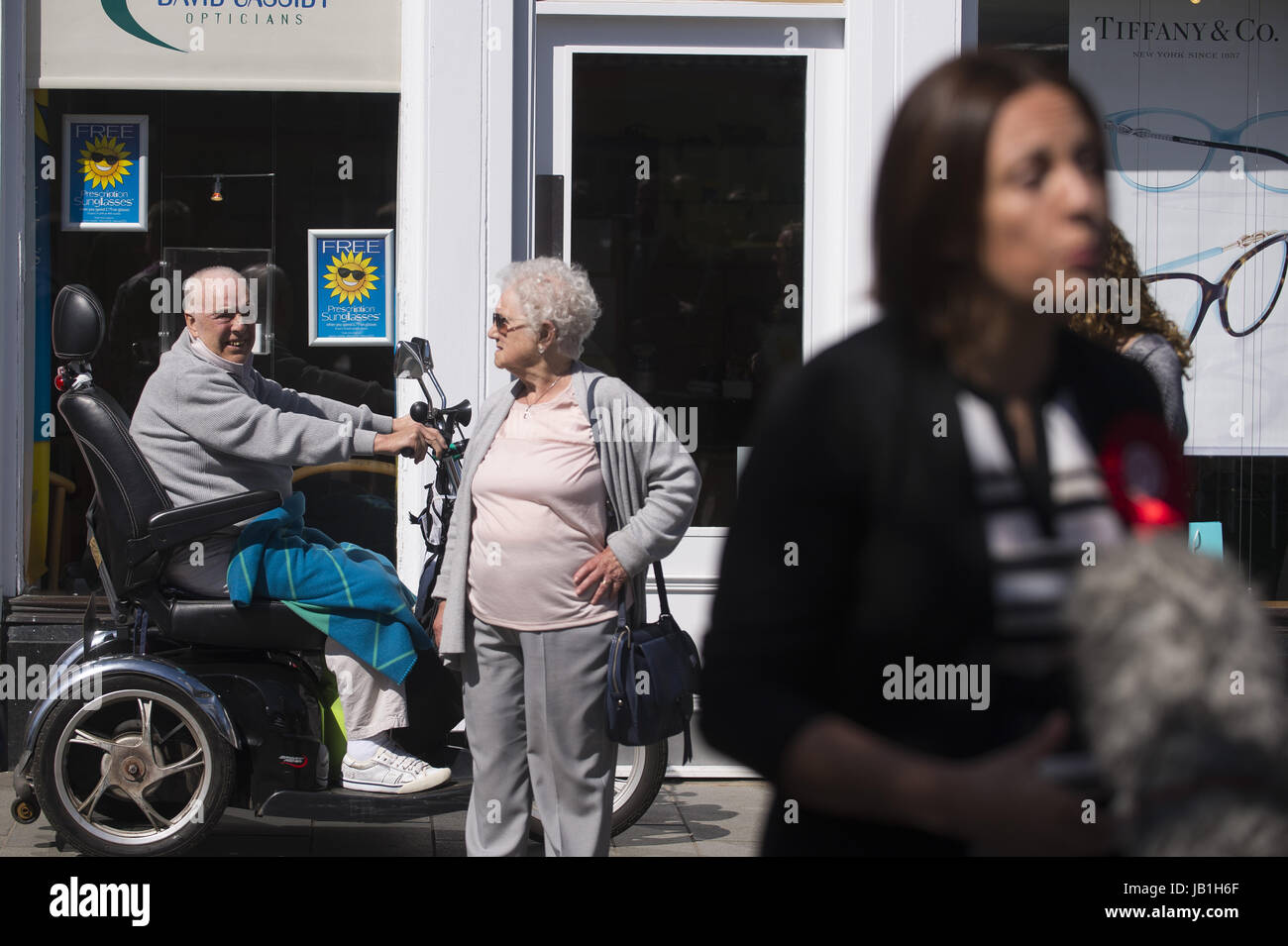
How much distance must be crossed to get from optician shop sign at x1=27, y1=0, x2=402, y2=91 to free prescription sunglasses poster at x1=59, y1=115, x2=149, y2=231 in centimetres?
18

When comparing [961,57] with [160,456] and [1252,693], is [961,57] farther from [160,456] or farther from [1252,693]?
[160,456]

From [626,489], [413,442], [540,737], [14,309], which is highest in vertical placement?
[14,309]

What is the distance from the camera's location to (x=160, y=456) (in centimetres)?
454

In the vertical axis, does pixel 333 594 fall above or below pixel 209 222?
below

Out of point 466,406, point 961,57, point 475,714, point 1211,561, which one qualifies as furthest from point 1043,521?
point 466,406

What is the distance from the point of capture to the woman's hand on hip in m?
3.97

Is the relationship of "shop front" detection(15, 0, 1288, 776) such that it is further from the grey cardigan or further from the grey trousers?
the grey cardigan

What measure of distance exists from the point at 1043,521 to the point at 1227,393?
17.6 ft

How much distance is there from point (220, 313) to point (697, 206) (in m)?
2.34

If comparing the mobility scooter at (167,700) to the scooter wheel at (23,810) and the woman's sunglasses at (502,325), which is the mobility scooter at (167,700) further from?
the woman's sunglasses at (502,325)

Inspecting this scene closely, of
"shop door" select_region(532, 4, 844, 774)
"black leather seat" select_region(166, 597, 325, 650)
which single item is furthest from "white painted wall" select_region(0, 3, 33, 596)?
"shop door" select_region(532, 4, 844, 774)

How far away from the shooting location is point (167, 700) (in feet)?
14.3

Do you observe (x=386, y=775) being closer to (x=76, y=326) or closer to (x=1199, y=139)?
(x=76, y=326)

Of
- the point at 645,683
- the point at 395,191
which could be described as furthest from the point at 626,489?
the point at 395,191
